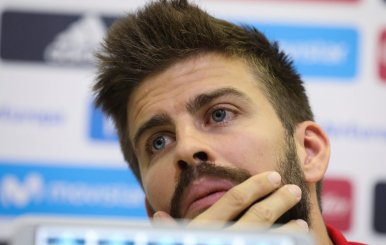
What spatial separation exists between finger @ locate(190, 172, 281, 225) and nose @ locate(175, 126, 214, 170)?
0.16 meters

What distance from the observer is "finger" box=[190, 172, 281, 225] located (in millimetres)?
867

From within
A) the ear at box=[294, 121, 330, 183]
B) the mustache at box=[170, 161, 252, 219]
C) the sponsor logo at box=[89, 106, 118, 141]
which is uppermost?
the sponsor logo at box=[89, 106, 118, 141]

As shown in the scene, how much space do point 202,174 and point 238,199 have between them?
0.74ft

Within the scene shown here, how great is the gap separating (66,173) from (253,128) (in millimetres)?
1150

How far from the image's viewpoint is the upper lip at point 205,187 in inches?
44.5

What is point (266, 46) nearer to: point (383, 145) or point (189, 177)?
point (189, 177)

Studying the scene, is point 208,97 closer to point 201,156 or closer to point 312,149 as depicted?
point 201,156

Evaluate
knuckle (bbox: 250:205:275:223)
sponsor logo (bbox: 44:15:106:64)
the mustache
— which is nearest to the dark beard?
the mustache

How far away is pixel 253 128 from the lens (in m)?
1.25

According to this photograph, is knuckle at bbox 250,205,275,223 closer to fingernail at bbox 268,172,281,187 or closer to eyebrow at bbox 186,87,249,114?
fingernail at bbox 268,172,281,187

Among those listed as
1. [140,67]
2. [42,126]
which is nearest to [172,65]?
[140,67]

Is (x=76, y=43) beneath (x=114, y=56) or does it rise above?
above

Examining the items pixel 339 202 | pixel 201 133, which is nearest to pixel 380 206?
pixel 339 202

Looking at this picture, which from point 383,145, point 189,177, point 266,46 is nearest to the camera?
point 189,177
